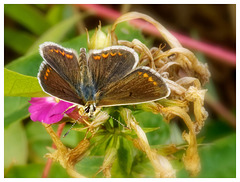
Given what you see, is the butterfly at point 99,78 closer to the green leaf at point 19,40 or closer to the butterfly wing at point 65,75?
the butterfly wing at point 65,75

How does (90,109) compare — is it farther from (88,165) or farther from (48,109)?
(88,165)

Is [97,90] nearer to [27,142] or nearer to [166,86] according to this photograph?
[166,86]

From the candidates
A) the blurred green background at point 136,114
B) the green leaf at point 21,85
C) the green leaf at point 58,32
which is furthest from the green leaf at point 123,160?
the green leaf at point 58,32

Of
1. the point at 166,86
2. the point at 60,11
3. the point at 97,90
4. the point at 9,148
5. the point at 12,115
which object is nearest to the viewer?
the point at 166,86

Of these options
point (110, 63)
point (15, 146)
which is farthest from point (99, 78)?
point (15, 146)

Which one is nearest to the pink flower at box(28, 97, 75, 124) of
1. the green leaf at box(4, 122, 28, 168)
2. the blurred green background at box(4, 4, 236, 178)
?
the blurred green background at box(4, 4, 236, 178)

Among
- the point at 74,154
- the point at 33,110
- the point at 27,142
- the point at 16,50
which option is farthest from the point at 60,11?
the point at 74,154

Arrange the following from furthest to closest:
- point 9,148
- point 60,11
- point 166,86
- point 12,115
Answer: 1. point 60,11
2. point 9,148
3. point 12,115
4. point 166,86

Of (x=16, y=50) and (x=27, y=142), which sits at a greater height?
(x=16, y=50)
